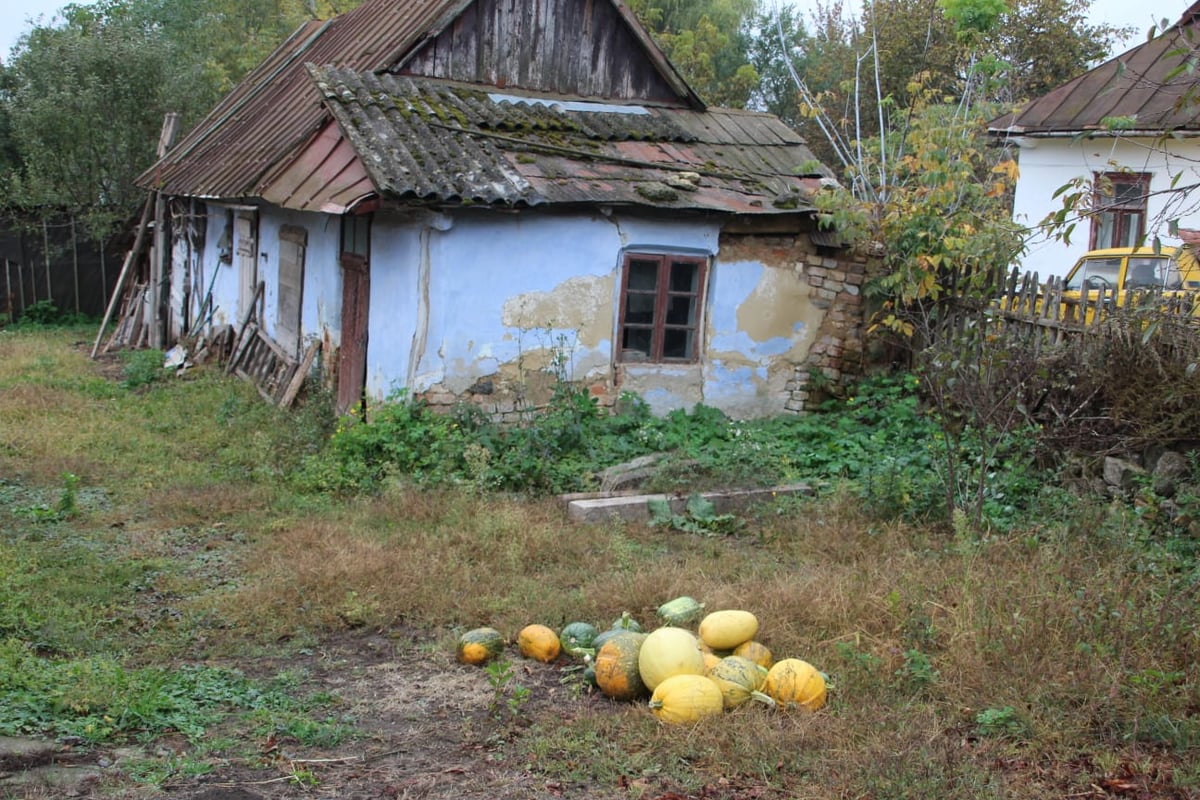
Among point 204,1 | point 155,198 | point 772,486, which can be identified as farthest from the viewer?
point 204,1

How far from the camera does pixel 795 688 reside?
4.66 meters

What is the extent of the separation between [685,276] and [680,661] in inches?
250

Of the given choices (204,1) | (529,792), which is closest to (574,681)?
(529,792)

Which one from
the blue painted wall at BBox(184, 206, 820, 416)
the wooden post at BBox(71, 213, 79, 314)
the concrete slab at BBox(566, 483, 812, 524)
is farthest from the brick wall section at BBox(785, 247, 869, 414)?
the wooden post at BBox(71, 213, 79, 314)

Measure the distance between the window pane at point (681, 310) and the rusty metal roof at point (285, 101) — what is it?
3222 millimetres

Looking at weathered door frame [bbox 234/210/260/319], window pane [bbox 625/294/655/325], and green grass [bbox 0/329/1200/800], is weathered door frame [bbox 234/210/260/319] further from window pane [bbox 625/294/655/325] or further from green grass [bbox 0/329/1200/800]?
window pane [bbox 625/294/655/325]

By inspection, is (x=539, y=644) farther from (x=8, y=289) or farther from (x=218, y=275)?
(x=8, y=289)

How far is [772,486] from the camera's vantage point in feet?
27.9

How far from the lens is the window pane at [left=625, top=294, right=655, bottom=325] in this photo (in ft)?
34.3

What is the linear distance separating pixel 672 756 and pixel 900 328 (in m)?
6.61

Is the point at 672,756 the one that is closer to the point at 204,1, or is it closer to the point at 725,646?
the point at 725,646

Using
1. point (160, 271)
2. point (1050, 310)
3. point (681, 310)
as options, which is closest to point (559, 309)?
point (681, 310)

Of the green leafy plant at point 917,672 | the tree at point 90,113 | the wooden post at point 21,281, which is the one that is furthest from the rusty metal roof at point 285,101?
the green leafy plant at point 917,672

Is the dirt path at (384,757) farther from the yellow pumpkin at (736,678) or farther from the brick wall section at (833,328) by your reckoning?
the brick wall section at (833,328)
